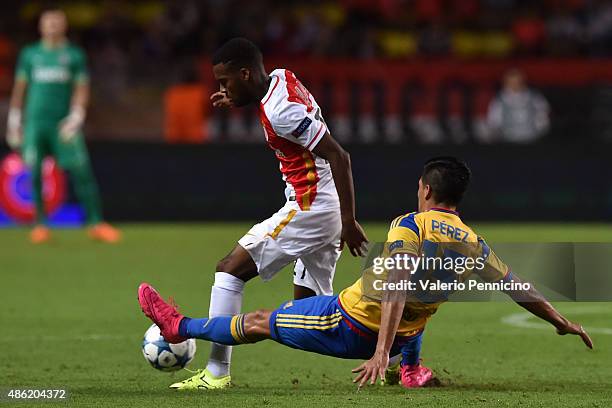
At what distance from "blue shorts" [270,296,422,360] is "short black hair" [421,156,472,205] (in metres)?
0.66

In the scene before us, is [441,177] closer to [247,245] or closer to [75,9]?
[247,245]

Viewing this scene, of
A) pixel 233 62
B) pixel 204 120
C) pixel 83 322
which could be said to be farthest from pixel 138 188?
pixel 233 62

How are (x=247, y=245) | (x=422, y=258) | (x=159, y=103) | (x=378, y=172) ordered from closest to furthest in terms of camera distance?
(x=422, y=258)
(x=247, y=245)
(x=378, y=172)
(x=159, y=103)

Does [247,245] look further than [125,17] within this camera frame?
No

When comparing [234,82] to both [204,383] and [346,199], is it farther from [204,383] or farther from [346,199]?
[204,383]

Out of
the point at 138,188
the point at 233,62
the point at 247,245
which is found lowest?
the point at 138,188

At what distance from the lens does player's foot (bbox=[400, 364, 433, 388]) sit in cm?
630

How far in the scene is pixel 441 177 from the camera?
5930mm

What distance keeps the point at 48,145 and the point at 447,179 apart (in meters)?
8.88

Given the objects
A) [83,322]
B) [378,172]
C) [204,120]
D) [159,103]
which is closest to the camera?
[83,322]

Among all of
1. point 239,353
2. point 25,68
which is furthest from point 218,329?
point 25,68

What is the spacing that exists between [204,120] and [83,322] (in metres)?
9.59

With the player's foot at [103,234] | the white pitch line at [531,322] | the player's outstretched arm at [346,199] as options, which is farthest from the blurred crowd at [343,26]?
the player's outstretched arm at [346,199]

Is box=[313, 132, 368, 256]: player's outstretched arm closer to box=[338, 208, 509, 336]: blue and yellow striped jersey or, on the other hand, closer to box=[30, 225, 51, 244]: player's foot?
box=[338, 208, 509, 336]: blue and yellow striped jersey
